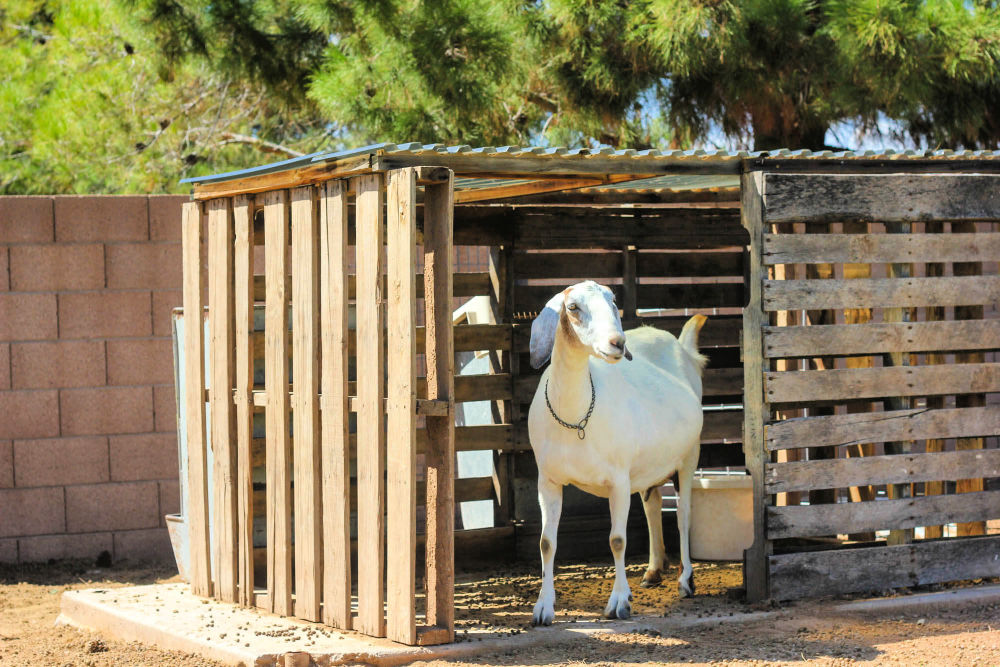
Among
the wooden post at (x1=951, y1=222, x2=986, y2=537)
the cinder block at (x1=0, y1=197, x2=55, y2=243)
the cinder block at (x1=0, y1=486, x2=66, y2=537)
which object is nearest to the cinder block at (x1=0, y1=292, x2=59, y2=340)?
the cinder block at (x1=0, y1=197, x2=55, y2=243)

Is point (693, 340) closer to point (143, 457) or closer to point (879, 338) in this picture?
point (879, 338)

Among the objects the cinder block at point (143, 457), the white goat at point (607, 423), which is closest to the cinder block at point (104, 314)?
the cinder block at point (143, 457)

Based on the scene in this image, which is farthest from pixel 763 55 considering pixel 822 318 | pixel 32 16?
pixel 32 16

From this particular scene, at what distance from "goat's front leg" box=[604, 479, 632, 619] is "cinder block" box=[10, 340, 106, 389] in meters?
3.86

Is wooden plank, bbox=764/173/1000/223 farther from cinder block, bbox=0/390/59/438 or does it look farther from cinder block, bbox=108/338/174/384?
cinder block, bbox=0/390/59/438

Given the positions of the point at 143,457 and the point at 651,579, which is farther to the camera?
the point at 143,457

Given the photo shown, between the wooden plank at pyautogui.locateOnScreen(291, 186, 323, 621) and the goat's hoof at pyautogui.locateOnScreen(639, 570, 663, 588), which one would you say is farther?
the goat's hoof at pyautogui.locateOnScreen(639, 570, 663, 588)

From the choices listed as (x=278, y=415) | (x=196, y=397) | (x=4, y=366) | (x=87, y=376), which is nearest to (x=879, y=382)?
(x=278, y=415)

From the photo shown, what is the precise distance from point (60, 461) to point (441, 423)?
3750 mm

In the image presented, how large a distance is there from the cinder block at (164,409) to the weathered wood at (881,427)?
415 cm

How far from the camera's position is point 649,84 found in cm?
1061

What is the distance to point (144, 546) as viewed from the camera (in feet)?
27.7

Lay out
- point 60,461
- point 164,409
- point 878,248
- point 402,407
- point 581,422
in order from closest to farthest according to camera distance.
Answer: point 402,407 → point 581,422 → point 878,248 → point 60,461 → point 164,409

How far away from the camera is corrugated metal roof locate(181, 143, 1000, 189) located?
18.5 feet
